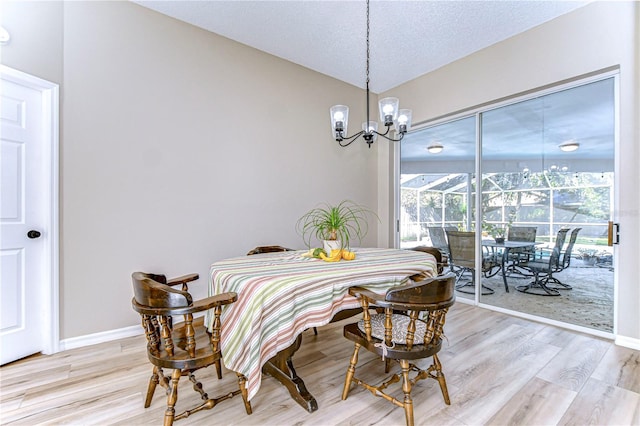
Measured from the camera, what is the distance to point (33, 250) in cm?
226

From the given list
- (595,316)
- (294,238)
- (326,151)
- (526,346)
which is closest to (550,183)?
(595,316)

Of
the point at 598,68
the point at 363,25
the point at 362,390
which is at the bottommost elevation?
the point at 362,390

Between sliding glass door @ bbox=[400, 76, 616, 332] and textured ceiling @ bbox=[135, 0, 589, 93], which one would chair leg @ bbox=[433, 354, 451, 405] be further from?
textured ceiling @ bbox=[135, 0, 589, 93]

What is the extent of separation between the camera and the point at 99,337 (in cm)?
249

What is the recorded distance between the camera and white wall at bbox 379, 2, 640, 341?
8.00ft

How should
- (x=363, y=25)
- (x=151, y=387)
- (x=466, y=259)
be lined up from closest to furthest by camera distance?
1. (x=151, y=387)
2. (x=363, y=25)
3. (x=466, y=259)

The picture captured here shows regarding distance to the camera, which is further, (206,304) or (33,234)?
(33,234)

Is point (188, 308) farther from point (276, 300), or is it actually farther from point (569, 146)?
point (569, 146)

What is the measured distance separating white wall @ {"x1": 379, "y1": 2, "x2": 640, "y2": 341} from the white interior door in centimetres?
421

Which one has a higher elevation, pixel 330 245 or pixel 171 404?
pixel 330 245

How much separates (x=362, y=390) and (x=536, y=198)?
2.69 metres

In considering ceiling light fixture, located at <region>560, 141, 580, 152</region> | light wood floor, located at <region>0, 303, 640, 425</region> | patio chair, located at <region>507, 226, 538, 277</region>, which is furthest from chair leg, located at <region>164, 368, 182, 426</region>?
ceiling light fixture, located at <region>560, 141, 580, 152</region>

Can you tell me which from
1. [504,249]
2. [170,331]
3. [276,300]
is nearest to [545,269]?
[504,249]

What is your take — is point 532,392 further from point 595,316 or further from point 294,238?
point 294,238
